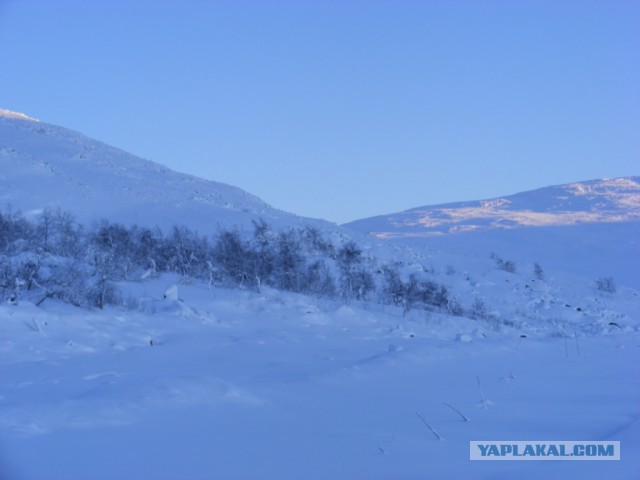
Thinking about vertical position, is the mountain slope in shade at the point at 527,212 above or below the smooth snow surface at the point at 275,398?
above

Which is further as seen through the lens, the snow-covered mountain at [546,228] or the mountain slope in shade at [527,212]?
the mountain slope in shade at [527,212]

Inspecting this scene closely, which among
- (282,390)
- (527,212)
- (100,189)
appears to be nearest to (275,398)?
(282,390)

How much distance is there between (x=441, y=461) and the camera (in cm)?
331

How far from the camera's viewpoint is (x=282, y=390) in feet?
16.8

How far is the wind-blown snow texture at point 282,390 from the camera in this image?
11.0 feet

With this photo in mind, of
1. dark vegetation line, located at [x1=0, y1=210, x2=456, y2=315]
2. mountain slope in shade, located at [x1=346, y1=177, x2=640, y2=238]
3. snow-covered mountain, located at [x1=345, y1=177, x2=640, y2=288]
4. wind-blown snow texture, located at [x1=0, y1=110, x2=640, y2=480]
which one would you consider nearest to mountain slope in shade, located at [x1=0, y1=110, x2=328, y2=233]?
dark vegetation line, located at [x1=0, y1=210, x2=456, y2=315]

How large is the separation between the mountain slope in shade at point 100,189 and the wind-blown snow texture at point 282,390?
39.0 ft

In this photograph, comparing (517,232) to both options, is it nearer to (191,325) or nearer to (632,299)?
(632,299)

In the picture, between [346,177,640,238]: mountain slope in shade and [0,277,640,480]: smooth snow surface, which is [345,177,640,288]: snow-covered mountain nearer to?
[346,177,640,238]: mountain slope in shade

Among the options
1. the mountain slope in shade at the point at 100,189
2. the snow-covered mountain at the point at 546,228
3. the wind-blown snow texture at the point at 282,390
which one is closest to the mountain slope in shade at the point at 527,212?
the snow-covered mountain at the point at 546,228

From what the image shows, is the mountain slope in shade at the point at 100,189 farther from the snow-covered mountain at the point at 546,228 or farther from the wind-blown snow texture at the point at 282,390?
the wind-blown snow texture at the point at 282,390

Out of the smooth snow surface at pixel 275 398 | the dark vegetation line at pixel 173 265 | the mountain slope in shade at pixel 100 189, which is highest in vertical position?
the mountain slope in shade at pixel 100 189

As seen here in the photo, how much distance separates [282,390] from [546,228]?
184 feet

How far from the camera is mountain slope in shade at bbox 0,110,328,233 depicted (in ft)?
74.6
